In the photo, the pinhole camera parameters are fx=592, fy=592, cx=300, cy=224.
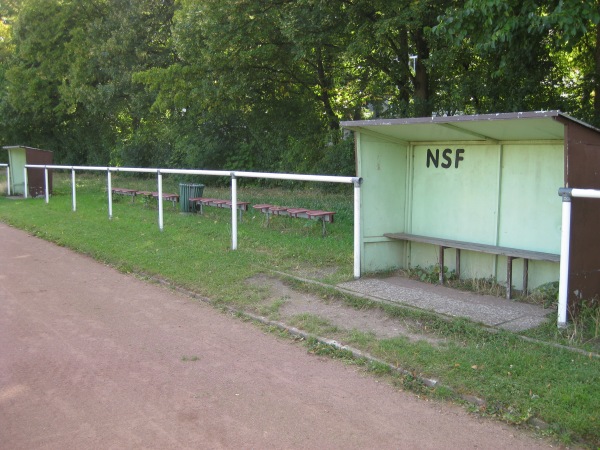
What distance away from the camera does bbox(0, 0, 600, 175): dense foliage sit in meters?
11.9

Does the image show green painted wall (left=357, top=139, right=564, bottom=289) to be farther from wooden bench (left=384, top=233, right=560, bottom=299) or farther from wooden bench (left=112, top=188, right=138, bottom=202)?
wooden bench (left=112, top=188, right=138, bottom=202)

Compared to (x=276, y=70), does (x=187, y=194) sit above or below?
below

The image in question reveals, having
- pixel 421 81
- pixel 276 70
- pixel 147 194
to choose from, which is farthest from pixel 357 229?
pixel 276 70

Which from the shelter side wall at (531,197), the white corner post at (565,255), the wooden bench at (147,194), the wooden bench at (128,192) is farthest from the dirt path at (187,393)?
the wooden bench at (128,192)

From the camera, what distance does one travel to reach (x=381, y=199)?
8.39 meters

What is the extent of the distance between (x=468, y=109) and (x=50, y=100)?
2539cm

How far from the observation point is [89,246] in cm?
1102

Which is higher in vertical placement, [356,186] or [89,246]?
[356,186]

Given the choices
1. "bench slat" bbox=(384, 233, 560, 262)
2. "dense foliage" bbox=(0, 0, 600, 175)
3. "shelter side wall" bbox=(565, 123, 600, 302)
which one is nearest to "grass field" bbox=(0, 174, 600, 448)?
"shelter side wall" bbox=(565, 123, 600, 302)

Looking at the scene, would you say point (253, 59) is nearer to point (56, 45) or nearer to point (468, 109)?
point (468, 109)

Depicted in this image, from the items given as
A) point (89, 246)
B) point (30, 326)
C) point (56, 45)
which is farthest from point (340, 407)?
point (56, 45)

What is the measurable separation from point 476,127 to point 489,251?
1484 mm

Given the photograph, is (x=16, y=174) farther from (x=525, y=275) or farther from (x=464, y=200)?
(x=525, y=275)

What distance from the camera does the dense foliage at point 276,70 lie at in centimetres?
1190
